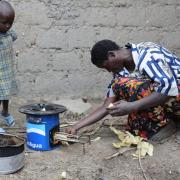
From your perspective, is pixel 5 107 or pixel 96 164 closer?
pixel 96 164

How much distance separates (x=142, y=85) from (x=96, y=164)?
0.71 metres

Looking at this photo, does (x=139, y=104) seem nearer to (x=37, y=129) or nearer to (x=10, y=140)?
(x=37, y=129)

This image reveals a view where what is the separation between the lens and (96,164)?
10.6 ft

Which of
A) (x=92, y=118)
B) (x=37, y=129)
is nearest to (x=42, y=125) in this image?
(x=37, y=129)

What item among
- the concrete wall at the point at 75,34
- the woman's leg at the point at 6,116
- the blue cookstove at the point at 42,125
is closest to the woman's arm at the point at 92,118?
Answer: the blue cookstove at the point at 42,125

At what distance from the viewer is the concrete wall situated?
4809 millimetres

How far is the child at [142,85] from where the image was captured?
3.20 meters

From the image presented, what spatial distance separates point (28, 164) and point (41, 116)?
1.21 ft

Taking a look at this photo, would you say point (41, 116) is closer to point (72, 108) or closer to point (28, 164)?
point (28, 164)

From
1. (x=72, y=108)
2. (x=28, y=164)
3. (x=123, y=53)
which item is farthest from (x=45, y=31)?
(x=28, y=164)

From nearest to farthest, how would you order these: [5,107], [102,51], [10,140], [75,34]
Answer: [10,140] < [102,51] < [5,107] < [75,34]

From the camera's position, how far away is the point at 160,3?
494cm

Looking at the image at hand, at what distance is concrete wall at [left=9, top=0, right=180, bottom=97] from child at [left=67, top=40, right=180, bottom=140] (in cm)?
141

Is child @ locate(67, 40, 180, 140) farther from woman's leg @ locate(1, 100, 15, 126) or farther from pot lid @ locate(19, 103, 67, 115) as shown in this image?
woman's leg @ locate(1, 100, 15, 126)
